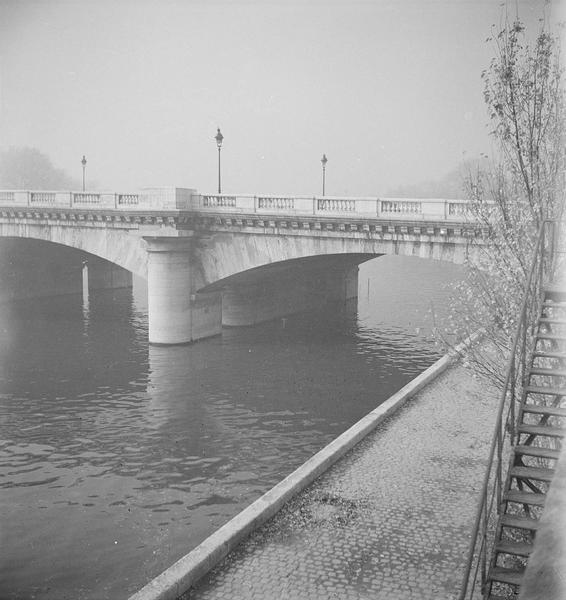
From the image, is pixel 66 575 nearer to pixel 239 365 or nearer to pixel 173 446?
pixel 173 446

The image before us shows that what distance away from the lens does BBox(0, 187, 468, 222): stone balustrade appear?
26531mm

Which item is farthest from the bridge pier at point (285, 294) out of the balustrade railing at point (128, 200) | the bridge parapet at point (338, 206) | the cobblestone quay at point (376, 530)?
the cobblestone quay at point (376, 530)

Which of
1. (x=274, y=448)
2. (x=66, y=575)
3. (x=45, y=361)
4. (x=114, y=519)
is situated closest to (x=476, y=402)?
(x=274, y=448)

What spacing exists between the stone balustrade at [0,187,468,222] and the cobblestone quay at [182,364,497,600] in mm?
11203

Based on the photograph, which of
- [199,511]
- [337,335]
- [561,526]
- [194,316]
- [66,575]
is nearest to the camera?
[561,526]

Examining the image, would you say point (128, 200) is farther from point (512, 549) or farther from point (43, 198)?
point (512, 549)

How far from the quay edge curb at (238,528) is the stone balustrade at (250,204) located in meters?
11.7

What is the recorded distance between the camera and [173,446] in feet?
62.9

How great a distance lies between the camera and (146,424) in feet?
69.2

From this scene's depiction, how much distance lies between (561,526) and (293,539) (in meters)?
7.27

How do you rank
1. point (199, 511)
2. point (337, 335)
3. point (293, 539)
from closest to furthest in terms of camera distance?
point (293, 539), point (199, 511), point (337, 335)

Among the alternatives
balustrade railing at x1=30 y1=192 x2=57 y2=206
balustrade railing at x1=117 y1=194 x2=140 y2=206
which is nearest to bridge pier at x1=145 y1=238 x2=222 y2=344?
balustrade railing at x1=117 y1=194 x2=140 y2=206

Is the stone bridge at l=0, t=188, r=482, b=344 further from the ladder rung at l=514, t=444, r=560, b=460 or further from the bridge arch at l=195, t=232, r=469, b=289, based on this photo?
the ladder rung at l=514, t=444, r=560, b=460

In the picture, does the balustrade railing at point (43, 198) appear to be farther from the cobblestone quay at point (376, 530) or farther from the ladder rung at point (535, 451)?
the ladder rung at point (535, 451)
